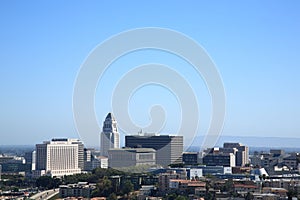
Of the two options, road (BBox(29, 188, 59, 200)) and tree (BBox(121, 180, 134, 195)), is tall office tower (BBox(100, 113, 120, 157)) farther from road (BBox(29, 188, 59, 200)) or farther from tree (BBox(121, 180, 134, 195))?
tree (BBox(121, 180, 134, 195))

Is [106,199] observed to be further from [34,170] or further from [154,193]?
[34,170]

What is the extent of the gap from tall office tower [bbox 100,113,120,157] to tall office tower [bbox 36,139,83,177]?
2.54 metres

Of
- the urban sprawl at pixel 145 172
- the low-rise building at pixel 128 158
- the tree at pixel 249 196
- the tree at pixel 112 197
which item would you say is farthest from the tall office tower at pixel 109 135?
the tree at pixel 249 196

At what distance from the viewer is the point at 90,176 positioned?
18.5 m

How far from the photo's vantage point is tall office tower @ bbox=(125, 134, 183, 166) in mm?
26828

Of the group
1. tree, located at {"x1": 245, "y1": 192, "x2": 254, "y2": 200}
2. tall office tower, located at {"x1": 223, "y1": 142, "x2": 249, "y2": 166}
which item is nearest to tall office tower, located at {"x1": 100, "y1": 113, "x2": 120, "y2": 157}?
tall office tower, located at {"x1": 223, "y1": 142, "x2": 249, "y2": 166}

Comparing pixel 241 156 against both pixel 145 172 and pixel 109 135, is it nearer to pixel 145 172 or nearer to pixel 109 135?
pixel 109 135

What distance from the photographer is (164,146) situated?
27.2m

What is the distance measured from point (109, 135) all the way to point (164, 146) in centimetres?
351

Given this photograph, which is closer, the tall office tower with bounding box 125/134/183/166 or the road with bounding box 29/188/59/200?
the road with bounding box 29/188/59/200

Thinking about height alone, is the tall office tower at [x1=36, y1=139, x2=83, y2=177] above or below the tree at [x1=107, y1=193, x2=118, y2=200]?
above

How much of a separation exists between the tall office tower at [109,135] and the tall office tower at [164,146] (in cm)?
175

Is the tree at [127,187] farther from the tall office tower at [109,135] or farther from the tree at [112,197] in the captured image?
the tall office tower at [109,135]

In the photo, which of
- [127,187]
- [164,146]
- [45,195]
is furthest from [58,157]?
[127,187]
